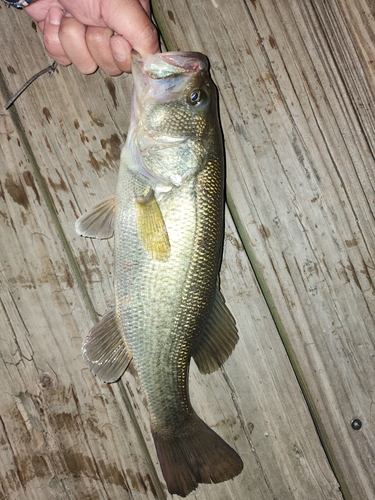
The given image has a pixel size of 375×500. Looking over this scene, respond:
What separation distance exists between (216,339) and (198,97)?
98 centimetres

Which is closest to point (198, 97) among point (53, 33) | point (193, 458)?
point (53, 33)

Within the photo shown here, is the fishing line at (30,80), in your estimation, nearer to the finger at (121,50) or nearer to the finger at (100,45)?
the finger at (100,45)

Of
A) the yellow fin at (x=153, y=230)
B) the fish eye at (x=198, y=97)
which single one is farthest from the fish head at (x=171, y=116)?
the yellow fin at (x=153, y=230)

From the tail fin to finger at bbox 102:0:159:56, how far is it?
5.04 ft

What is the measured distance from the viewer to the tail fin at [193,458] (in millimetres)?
1754

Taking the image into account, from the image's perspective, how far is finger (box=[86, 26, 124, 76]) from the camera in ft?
5.65

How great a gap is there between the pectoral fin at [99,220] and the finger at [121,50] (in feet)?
1.81

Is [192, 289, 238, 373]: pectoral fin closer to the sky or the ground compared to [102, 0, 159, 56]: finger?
closer to the ground

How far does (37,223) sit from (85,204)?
9.2 inches

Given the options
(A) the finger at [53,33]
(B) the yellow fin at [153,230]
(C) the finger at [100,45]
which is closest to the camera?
(B) the yellow fin at [153,230]

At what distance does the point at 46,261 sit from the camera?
1.93 meters

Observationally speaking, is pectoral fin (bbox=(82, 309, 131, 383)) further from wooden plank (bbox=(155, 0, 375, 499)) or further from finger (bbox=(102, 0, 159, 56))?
finger (bbox=(102, 0, 159, 56))

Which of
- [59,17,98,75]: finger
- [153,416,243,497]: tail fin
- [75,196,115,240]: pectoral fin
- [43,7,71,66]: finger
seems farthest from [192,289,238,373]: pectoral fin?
[43,7,71,66]: finger

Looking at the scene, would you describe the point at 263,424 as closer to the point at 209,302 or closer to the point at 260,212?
A: the point at 209,302
